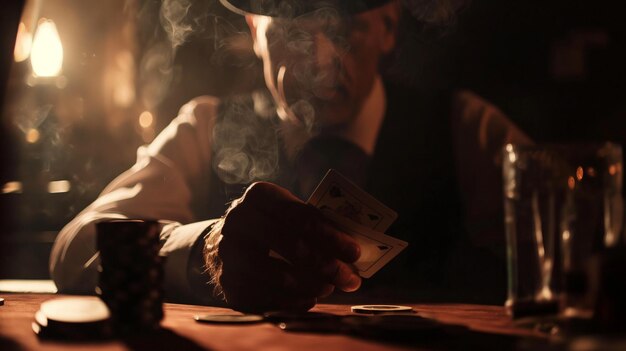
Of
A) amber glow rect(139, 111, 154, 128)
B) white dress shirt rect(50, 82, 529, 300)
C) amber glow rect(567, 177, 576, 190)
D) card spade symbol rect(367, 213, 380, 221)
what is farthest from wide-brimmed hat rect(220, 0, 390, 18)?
amber glow rect(567, 177, 576, 190)

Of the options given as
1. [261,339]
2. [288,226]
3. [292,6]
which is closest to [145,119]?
[292,6]

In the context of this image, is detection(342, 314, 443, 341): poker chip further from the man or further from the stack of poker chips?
the man

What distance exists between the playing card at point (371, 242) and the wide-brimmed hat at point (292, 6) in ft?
4.24

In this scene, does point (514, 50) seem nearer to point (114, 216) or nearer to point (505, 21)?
point (505, 21)

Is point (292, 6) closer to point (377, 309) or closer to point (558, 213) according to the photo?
point (377, 309)

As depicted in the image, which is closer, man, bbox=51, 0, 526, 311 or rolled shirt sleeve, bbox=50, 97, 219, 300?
rolled shirt sleeve, bbox=50, 97, 219, 300

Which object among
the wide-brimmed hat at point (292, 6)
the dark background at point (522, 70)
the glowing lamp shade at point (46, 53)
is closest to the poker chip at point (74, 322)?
the wide-brimmed hat at point (292, 6)

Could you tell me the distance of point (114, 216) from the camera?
2.51 m

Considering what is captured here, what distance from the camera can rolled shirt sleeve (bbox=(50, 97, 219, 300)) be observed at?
1.77 metres

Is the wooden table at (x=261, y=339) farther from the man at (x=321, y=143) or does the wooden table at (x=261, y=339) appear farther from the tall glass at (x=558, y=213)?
the man at (x=321, y=143)

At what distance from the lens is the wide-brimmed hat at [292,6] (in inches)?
96.0

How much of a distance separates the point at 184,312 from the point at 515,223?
2.22ft

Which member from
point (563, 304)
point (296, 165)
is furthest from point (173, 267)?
point (296, 165)

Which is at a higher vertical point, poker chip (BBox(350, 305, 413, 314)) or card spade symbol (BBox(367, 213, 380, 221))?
card spade symbol (BBox(367, 213, 380, 221))
